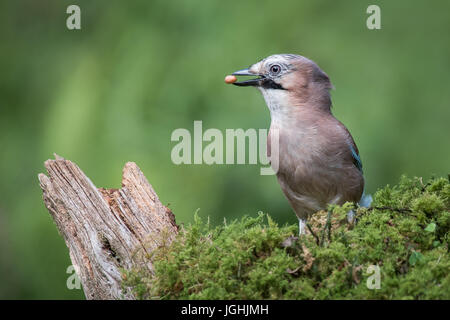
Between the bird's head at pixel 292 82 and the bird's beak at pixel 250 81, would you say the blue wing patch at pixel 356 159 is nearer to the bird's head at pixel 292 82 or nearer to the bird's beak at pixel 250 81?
the bird's head at pixel 292 82

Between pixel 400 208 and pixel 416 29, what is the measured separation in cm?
335

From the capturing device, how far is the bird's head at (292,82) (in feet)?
16.0

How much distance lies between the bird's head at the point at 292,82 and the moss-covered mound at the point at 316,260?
1.71 metres

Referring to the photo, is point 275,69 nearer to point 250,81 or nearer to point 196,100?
point 250,81

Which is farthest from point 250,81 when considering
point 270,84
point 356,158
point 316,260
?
point 316,260

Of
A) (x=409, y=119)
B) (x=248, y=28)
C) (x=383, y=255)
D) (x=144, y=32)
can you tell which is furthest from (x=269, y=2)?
(x=383, y=255)

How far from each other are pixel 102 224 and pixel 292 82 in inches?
84.5

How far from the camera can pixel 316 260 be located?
9.56 ft

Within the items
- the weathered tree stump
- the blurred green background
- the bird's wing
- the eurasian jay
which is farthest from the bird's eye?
the weathered tree stump

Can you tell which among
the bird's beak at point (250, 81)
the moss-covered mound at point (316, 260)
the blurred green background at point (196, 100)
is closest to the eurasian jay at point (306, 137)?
the bird's beak at point (250, 81)

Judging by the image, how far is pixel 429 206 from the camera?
3.25 metres

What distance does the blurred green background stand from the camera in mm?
5500

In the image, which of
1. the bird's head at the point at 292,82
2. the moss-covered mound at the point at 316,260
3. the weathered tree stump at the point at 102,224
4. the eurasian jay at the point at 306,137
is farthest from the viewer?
the bird's head at the point at 292,82

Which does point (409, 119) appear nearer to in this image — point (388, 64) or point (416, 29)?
point (388, 64)
